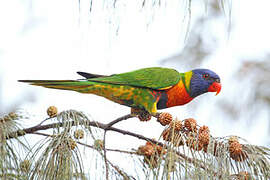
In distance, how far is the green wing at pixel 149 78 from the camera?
207 centimetres

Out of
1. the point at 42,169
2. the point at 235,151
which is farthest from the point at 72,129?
the point at 235,151

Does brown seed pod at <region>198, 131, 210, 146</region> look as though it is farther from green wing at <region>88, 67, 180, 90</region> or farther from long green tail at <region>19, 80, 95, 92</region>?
green wing at <region>88, 67, 180, 90</region>

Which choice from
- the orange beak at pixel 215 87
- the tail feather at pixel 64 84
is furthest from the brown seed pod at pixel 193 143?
the orange beak at pixel 215 87

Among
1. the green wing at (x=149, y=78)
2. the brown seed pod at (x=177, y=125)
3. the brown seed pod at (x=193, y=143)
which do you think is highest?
the green wing at (x=149, y=78)

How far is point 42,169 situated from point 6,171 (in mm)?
159

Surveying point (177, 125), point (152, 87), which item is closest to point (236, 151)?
point (177, 125)

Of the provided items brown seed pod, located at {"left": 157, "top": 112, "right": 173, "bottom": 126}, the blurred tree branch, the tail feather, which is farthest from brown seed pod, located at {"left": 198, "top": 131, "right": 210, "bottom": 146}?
the tail feather

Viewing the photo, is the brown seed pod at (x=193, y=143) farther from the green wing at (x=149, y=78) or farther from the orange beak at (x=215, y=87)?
the orange beak at (x=215, y=87)

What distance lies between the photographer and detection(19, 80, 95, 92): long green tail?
149 centimetres

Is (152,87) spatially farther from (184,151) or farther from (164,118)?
(184,151)

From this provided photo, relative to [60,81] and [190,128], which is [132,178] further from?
[60,81]

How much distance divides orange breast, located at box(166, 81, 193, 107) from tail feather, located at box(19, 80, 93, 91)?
0.49m

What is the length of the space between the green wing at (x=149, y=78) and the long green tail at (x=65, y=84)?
218mm

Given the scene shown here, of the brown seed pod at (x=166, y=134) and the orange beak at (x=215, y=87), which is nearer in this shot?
the brown seed pod at (x=166, y=134)
